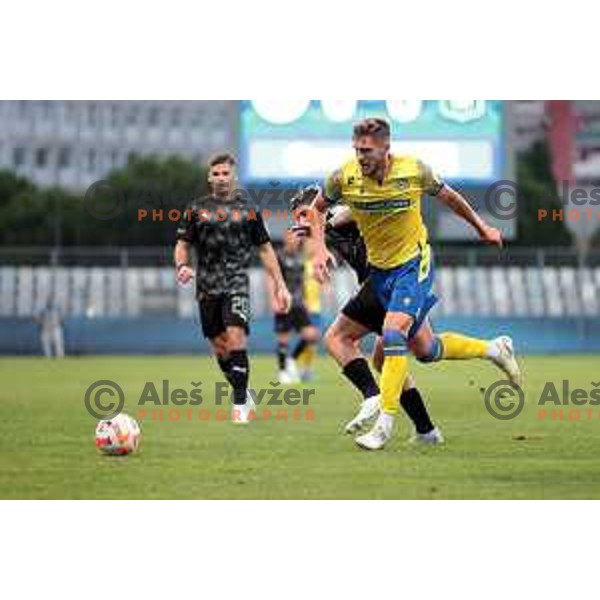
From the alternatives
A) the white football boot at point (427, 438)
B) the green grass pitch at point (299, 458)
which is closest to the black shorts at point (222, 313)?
the green grass pitch at point (299, 458)

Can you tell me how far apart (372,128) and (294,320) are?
1054cm

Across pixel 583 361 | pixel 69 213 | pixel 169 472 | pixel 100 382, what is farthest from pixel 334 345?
pixel 69 213

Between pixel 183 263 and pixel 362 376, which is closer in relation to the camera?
pixel 362 376

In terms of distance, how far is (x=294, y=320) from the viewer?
20.0m

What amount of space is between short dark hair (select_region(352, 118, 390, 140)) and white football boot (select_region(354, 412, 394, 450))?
152 centimetres

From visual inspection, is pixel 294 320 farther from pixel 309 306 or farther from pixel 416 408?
pixel 416 408

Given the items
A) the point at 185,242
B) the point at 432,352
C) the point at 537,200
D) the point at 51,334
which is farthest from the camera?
the point at 537,200

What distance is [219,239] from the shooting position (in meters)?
12.3

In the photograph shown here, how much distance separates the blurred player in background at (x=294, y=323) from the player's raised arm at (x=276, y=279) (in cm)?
696

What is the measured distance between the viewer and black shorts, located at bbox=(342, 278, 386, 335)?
10.2m

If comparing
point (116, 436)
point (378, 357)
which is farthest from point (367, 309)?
point (116, 436)

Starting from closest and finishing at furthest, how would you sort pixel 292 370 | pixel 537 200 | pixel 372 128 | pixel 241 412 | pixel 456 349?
pixel 372 128, pixel 456 349, pixel 241 412, pixel 292 370, pixel 537 200
